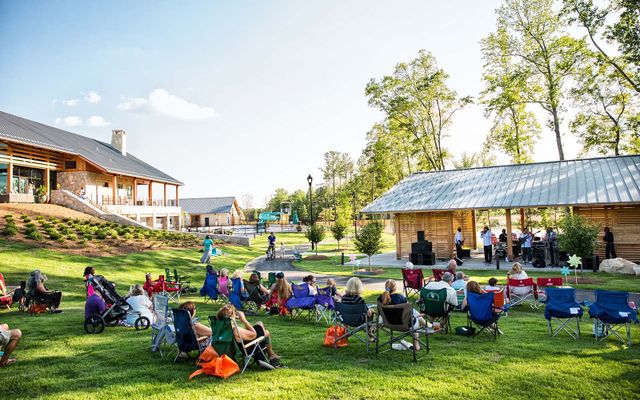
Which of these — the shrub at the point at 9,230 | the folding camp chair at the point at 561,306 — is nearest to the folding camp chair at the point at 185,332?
the folding camp chair at the point at 561,306

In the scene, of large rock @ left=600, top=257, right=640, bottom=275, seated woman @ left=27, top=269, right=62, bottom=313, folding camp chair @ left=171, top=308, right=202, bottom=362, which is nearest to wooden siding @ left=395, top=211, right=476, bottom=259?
large rock @ left=600, top=257, right=640, bottom=275

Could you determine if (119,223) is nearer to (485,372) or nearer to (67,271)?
(67,271)

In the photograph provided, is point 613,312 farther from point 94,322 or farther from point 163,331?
point 94,322

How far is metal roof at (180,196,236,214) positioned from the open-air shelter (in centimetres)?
5037

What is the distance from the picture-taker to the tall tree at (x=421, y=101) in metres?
34.4

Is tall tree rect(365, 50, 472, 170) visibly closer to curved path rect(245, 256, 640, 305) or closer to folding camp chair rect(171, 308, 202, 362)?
curved path rect(245, 256, 640, 305)

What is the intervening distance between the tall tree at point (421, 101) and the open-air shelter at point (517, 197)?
10393 millimetres

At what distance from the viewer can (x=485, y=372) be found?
18.1ft

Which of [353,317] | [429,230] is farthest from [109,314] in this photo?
[429,230]

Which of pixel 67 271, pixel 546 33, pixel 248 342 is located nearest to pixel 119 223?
pixel 67 271

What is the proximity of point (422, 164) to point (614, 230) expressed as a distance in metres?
20.9

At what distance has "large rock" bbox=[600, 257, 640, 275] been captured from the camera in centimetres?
1495

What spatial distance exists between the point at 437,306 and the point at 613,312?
2.87 metres

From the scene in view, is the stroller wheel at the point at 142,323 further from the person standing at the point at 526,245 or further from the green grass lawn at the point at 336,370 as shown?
the person standing at the point at 526,245
